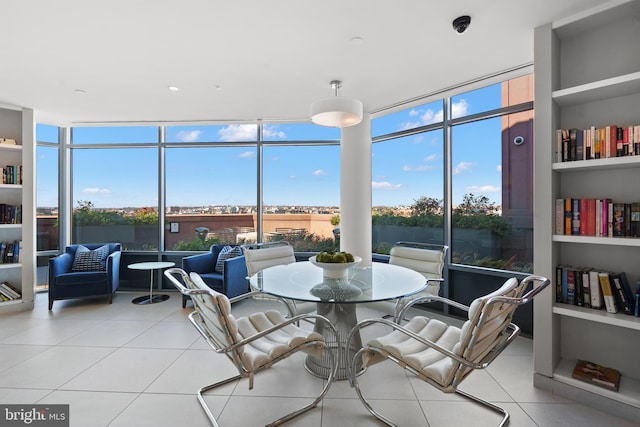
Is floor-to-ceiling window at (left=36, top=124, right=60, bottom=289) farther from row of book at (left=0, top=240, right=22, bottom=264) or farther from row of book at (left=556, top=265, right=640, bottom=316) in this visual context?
row of book at (left=556, top=265, right=640, bottom=316)

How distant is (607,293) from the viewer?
2.10 meters

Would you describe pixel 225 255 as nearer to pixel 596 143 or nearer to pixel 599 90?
Answer: pixel 596 143

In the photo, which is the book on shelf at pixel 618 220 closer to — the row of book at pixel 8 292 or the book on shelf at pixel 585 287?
the book on shelf at pixel 585 287

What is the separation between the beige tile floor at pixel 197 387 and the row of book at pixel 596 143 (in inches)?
68.0

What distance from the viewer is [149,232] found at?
5266mm

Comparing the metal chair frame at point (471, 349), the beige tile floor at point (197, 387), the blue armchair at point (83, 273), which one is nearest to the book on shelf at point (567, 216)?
the metal chair frame at point (471, 349)

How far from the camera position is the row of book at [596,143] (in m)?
2.01

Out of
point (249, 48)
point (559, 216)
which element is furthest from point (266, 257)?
point (559, 216)

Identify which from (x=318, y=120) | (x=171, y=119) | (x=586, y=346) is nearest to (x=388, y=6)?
(x=318, y=120)

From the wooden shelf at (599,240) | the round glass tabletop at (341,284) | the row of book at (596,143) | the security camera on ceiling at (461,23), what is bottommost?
the round glass tabletop at (341,284)

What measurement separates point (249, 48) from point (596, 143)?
276cm

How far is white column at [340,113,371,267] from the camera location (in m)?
4.41

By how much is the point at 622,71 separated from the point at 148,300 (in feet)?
18.8

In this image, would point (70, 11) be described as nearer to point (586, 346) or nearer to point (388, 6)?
point (388, 6)
